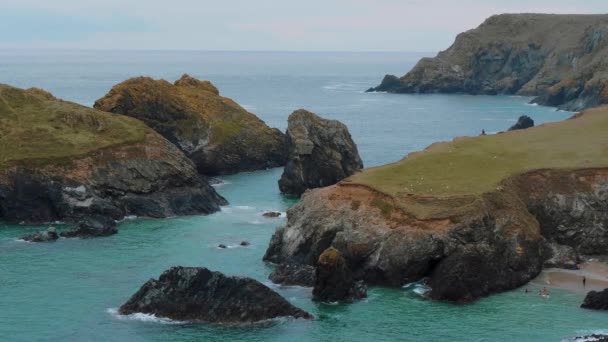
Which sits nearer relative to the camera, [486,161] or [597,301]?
[597,301]

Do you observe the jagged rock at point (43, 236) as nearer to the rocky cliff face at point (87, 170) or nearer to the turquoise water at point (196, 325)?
the turquoise water at point (196, 325)

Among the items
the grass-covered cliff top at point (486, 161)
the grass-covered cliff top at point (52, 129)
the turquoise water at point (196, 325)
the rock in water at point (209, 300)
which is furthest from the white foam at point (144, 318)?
the grass-covered cliff top at point (52, 129)

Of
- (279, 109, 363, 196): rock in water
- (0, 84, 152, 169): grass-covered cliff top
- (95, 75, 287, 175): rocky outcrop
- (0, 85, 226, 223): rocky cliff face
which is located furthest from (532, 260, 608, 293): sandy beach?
(95, 75, 287, 175): rocky outcrop

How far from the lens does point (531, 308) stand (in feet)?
189

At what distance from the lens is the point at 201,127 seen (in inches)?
4707

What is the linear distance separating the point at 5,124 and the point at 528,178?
5818 cm

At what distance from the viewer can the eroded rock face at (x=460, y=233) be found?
202ft

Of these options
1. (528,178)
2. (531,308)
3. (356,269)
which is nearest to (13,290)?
(356,269)

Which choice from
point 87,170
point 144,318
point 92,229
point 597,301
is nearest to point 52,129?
point 87,170

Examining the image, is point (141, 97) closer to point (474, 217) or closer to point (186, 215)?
point (186, 215)

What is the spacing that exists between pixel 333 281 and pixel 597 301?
16.9 meters

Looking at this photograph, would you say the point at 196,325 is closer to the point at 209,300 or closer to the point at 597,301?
the point at 209,300

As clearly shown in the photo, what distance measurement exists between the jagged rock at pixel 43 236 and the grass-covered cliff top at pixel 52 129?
557 inches

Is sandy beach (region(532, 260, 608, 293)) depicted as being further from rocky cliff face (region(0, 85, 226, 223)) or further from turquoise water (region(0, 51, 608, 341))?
rocky cliff face (region(0, 85, 226, 223))
